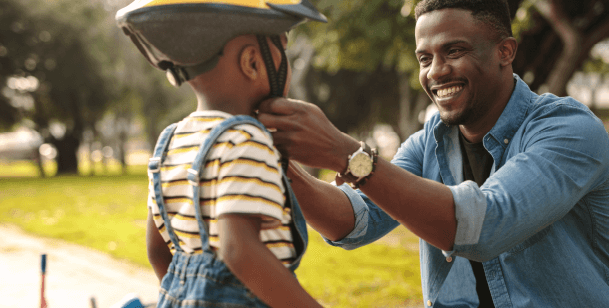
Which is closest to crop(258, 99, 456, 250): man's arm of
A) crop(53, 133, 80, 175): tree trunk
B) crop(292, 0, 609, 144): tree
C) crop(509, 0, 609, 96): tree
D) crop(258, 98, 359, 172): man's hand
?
crop(258, 98, 359, 172): man's hand

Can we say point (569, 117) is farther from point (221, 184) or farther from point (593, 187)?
point (221, 184)

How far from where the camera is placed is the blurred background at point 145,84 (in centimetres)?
725

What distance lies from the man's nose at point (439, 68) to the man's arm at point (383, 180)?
775 millimetres

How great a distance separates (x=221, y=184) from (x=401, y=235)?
865 cm

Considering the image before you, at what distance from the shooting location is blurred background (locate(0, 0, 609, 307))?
23.8 feet

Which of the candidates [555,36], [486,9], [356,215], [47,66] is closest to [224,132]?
[356,215]

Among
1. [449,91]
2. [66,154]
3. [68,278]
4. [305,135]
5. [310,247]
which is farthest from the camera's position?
[66,154]

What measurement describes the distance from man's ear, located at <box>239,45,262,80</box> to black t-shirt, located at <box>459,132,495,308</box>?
1.45 m

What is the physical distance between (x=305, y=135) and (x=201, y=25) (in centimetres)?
45

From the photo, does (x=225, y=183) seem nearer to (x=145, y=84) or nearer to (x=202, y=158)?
(x=202, y=158)

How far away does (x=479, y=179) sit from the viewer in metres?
2.45

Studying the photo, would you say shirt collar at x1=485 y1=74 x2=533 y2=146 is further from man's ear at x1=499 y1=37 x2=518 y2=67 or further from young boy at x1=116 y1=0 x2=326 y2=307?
young boy at x1=116 y1=0 x2=326 y2=307

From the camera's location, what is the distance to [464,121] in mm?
2342

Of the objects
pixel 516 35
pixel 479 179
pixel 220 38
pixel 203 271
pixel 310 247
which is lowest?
pixel 310 247
